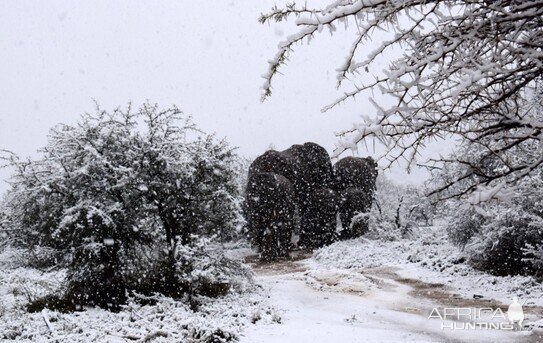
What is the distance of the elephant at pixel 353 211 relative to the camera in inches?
1032

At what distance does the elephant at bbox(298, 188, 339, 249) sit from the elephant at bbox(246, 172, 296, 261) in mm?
3036

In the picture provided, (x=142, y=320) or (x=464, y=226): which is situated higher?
(x=464, y=226)

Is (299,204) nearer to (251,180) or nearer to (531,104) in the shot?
(251,180)

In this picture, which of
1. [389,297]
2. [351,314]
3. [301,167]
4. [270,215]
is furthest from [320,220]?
[351,314]

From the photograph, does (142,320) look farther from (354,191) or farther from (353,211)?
(354,191)

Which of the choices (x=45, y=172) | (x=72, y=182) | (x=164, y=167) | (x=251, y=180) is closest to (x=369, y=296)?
(x=164, y=167)

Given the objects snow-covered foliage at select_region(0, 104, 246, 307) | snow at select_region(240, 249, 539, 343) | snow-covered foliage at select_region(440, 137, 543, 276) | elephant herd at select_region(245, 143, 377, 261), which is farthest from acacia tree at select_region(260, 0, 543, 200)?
elephant herd at select_region(245, 143, 377, 261)

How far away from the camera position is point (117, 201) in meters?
10.4

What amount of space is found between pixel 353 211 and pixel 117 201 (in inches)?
740

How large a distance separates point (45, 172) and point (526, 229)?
14602 millimetres

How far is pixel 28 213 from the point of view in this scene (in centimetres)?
1034

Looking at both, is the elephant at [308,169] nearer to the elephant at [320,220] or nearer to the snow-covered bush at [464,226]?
the elephant at [320,220]

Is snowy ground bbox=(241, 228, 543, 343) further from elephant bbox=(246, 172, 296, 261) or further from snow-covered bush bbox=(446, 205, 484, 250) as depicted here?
elephant bbox=(246, 172, 296, 261)

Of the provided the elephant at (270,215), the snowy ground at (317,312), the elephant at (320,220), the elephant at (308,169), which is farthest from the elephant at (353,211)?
the snowy ground at (317,312)
